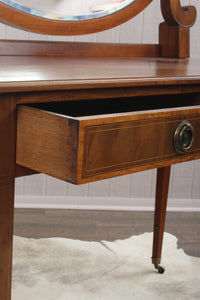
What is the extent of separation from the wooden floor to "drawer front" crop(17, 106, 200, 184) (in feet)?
3.71

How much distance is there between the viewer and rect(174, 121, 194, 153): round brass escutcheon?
0.84 meters

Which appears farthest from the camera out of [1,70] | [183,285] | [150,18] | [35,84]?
[150,18]

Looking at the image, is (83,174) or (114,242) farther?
(114,242)

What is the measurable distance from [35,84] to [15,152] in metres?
0.13

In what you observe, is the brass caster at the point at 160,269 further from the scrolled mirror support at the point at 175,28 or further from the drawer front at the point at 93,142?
the drawer front at the point at 93,142

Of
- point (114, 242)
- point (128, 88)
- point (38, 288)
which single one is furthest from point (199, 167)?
point (128, 88)

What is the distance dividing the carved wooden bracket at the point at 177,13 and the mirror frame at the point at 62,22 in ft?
0.22

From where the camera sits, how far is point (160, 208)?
5.32 ft

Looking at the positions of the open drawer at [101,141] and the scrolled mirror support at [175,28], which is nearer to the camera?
the open drawer at [101,141]

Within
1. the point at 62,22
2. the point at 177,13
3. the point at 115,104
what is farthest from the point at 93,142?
the point at 177,13

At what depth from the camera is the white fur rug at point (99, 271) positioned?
147 cm

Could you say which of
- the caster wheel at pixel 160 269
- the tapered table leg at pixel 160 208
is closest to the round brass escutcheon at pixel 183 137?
the tapered table leg at pixel 160 208

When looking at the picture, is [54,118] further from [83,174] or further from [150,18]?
[150,18]

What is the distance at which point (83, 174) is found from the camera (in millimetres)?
704
